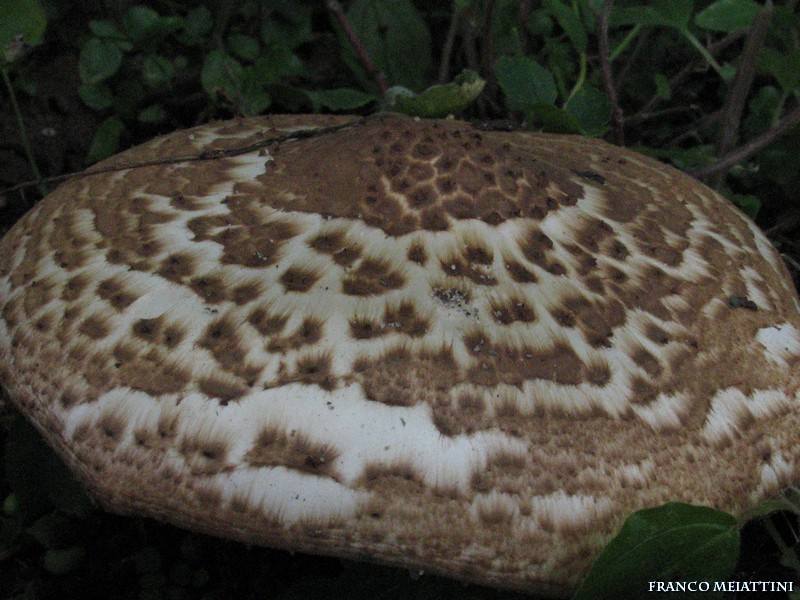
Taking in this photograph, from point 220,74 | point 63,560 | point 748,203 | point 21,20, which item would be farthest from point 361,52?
point 63,560

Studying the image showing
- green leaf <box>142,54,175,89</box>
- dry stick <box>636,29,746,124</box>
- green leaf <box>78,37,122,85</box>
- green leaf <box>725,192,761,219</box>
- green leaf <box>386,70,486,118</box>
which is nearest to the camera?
green leaf <box>386,70,486,118</box>

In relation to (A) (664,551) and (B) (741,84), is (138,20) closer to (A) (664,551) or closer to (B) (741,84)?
(B) (741,84)

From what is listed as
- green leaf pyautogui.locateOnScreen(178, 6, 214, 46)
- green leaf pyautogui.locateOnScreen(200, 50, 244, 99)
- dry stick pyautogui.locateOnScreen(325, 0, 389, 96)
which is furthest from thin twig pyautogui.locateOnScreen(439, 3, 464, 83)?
green leaf pyautogui.locateOnScreen(178, 6, 214, 46)

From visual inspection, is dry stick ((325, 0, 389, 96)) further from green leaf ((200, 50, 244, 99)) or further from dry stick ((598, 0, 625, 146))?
dry stick ((598, 0, 625, 146))

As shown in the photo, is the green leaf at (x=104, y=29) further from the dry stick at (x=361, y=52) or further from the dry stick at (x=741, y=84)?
the dry stick at (x=741, y=84)

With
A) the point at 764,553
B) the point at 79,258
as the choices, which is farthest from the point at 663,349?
the point at 79,258
